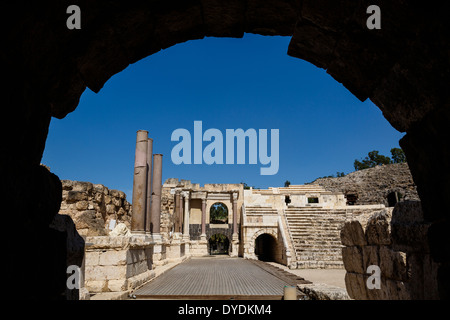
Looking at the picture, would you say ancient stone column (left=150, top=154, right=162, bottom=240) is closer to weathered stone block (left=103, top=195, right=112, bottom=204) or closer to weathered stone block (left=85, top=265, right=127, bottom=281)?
weathered stone block (left=103, top=195, right=112, bottom=204)

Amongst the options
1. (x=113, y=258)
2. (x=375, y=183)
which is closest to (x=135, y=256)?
(x=113, y=258)

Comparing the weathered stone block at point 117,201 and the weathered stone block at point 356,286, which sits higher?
the weathered stone block at point 117,201

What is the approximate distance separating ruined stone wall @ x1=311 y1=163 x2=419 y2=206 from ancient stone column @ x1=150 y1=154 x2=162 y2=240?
34.4 meters

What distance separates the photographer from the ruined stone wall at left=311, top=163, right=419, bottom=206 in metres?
41.7

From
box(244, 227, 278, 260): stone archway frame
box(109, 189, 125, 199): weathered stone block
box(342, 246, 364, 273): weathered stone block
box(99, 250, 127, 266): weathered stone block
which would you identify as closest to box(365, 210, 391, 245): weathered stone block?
box(342, 246, 364, 273): weathered stone block

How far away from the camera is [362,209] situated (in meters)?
21.4

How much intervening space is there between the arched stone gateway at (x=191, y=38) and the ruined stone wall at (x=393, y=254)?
1.50 feet

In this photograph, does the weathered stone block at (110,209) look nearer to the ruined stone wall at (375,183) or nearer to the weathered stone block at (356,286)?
the weathered stone block at (356,286)

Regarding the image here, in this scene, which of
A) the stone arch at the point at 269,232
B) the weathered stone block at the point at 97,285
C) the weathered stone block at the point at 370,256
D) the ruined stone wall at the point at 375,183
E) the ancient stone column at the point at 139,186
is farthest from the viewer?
the ruined stone wall at the point at 375,183

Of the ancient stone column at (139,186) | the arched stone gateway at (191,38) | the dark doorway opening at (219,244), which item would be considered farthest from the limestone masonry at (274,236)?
the dark doorway opening at (219,244)

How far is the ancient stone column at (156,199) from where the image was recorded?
1325 centimetres

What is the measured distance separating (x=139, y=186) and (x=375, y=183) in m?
45.2

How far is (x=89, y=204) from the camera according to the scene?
39.7 ft

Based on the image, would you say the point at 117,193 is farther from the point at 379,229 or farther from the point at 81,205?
the point at 379,229
